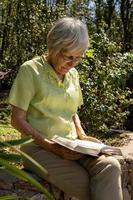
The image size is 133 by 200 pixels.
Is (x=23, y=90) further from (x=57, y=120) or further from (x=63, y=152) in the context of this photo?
(x=63, y=152)

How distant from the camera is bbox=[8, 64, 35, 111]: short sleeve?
11.2 ft

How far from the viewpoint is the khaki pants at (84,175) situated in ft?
11.0

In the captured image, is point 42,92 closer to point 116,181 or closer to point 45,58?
point 45,58

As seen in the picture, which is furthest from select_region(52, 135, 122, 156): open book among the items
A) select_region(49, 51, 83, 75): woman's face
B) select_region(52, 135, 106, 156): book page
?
select_region(49, 51, 83, 75): woman's face

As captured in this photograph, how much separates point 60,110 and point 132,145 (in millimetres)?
2123

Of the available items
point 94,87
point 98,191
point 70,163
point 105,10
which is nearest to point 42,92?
point 70,163

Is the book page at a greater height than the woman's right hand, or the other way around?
the book page

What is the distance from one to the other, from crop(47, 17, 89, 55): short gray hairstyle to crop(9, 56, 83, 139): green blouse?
181 millimetres

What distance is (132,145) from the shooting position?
5.59m

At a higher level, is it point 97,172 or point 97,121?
point 97,172

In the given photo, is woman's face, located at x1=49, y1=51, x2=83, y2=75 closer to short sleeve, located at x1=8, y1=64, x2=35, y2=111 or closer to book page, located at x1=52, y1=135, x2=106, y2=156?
short sleeve, located at x1=8, y1=64, x2=35, y2=111

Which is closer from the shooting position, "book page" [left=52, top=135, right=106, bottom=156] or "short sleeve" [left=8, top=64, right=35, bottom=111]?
"book page" [left=52, top=135, right=106, bottom=156]

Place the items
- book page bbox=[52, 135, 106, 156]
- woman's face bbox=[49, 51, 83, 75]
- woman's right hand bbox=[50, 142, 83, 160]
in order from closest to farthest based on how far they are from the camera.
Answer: book page bbox=[52, 135, 106, 156], woman's right hand bbox=[50, 142, 83, 160], woman's face bbox=[49, 51, 83, 75]

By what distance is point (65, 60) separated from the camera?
11.5 feet
